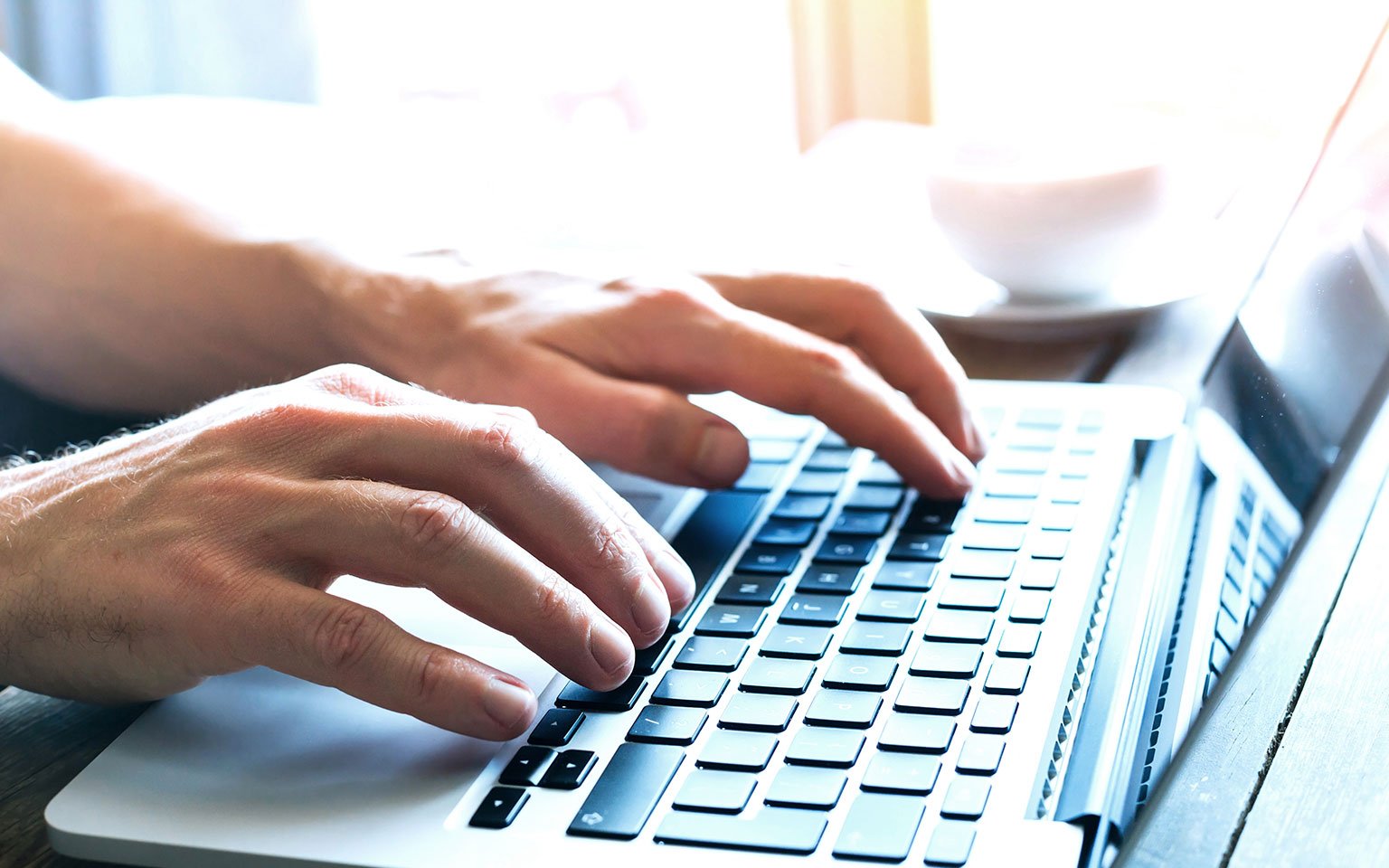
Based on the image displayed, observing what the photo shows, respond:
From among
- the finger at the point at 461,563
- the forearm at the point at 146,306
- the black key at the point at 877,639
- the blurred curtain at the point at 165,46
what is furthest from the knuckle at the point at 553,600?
the blurred curtain at the point at 165,46

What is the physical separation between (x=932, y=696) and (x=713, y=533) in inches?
6.9

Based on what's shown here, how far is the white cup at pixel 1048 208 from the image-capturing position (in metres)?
0.76

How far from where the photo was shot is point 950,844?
0.35 metres

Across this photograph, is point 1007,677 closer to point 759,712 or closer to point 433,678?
point 759,712

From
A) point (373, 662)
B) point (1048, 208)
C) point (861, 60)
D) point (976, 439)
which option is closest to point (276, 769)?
point (373, 662)

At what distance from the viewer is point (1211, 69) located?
1.65 m

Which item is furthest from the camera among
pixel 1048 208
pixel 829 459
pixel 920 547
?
pixel 1048 208

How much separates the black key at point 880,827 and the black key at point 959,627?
102 millimetres

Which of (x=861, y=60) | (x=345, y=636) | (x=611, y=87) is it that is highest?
(x=345, y=636)

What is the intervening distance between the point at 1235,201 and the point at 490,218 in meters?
0.57

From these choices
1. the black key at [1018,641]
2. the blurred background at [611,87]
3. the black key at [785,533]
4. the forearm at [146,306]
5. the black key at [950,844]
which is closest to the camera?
the black key at [950,844]

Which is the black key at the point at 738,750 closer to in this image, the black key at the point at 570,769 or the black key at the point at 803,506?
the black key at the point at 570,769

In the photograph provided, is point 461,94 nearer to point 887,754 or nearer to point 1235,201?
point 1235,201

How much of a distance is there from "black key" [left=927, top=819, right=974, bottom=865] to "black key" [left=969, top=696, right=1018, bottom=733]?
0.16 feet
